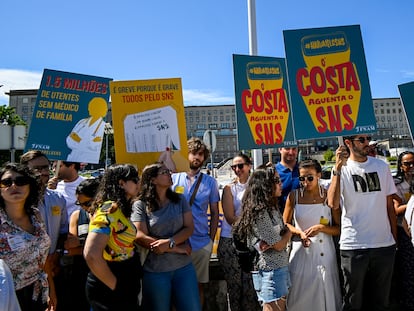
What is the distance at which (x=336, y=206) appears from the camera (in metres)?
3.58

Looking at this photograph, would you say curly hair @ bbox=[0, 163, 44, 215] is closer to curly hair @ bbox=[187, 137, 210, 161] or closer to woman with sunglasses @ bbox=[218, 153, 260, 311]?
curly hair @ bbox=[187, 137, 210, 161]

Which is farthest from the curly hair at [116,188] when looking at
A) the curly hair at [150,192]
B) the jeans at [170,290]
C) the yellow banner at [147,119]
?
the yellow banner at [147,119]

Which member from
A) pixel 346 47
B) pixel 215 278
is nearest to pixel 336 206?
pixel 215 278

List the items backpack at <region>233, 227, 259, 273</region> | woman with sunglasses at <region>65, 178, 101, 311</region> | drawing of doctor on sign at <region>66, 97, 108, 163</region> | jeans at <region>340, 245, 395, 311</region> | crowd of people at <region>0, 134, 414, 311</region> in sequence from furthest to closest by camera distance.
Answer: drawing of doctor on sign at <region>66, 97, 108, 163</region>
jeans at <region>340, 245, 395, 311</region>
woman with sunglasses at <region>65, 178, 101, 311</region>
backpack at <region>233, 227, 259, 273</region>
crowd of people at <region>0, 134, 414, 311</region>

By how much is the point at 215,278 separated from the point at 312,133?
6.09 feet

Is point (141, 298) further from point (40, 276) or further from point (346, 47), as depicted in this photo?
point (346, 47)

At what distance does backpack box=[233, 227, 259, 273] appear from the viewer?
10.5 ft

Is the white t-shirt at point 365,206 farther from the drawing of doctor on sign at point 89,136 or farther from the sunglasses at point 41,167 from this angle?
the drawing of doctor on sign at point 89,136

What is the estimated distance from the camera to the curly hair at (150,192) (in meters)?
3.29

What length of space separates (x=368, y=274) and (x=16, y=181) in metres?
3.13

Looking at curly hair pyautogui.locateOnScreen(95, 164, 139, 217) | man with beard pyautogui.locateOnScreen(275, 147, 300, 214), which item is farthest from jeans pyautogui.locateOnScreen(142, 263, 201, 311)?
man with beard pyautogui.locateOnScreen(275, 147, 300, 214)

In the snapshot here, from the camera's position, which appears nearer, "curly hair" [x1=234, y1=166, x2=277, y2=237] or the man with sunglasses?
"curly hair" [x1=234, y1=166, x2=277, y2=237]

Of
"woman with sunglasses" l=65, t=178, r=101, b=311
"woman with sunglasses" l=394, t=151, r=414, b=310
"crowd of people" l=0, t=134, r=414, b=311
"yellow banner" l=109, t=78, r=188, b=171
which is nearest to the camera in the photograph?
"crowd of people" l=0, t=134, r=414, b=311

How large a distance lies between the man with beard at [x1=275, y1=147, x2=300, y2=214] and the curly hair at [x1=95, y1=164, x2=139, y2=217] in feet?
5.91
